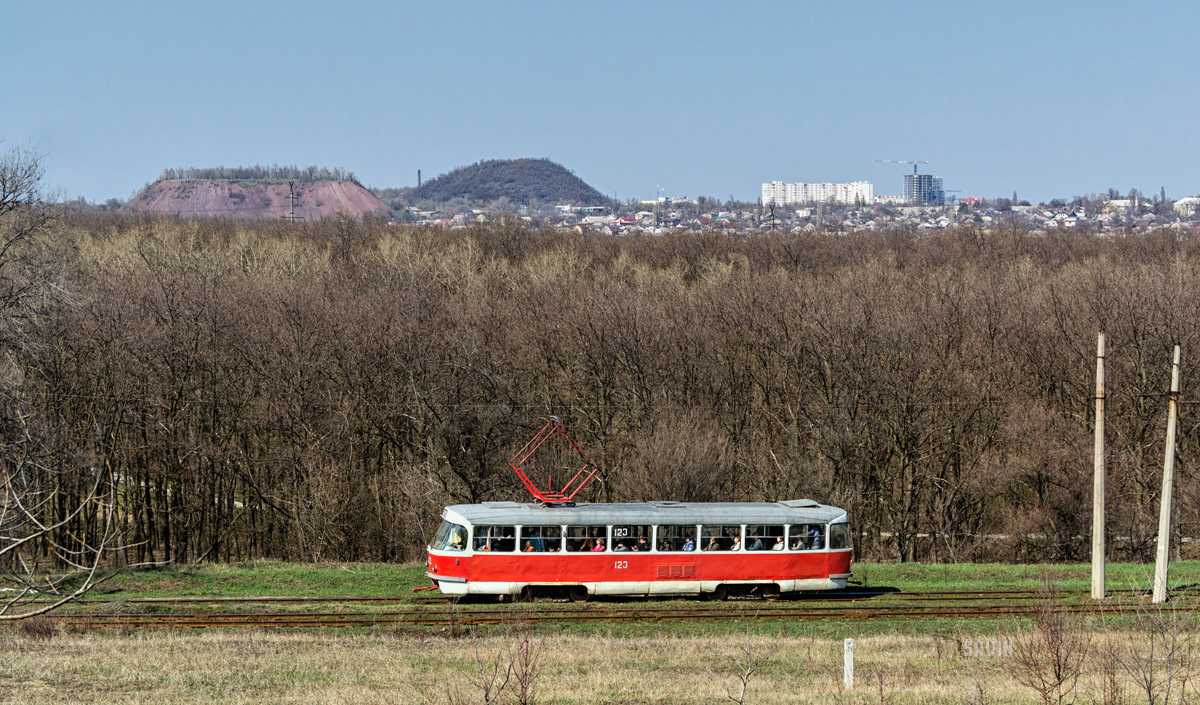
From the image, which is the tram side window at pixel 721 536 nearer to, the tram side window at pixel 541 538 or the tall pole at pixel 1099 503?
the tram side window at pixel 541 538

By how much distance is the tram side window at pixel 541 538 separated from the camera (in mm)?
26812

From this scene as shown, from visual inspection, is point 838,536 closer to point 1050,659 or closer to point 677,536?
point 677,536

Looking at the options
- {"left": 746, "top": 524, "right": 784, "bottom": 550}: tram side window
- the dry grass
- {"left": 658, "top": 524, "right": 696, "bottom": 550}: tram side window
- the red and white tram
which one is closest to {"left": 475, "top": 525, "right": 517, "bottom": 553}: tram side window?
the red and white tram

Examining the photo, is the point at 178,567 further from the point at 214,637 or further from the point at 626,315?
the point at 626,315

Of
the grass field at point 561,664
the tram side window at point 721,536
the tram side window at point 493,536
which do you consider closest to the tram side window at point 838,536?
the tram side window at point 721,536

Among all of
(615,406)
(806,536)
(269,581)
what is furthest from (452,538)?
(615,406)

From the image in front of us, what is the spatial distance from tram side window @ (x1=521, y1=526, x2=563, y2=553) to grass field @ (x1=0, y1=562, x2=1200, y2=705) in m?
2.80

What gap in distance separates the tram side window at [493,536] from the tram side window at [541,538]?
0.84 feet

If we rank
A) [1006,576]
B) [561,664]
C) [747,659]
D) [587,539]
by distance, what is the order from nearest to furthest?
[747,659] → [561,664] → [587,539] → [1006,576]

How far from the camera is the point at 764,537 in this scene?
27641 mm

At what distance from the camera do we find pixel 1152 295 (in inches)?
1925

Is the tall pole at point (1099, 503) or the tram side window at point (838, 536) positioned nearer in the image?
the tall pole at point (1099, 503)

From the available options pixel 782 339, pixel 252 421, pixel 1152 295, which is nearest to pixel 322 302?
pixel 252 421

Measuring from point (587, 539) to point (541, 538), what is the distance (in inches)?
42.8
